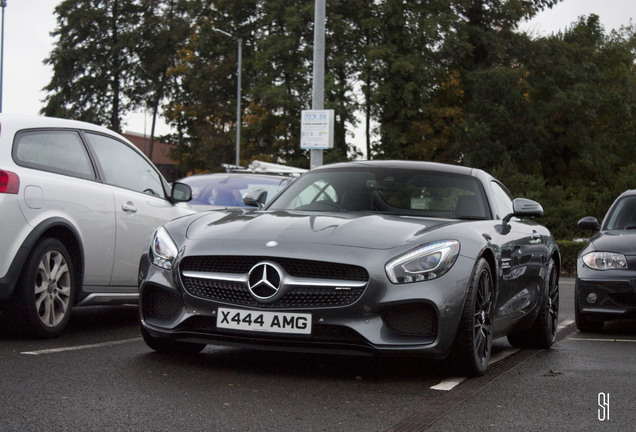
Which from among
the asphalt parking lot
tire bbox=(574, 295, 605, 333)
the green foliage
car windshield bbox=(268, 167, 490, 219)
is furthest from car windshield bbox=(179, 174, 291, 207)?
the green foliage

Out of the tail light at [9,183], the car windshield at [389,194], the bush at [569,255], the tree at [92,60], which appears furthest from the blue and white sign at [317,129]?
the tree at [92,60]

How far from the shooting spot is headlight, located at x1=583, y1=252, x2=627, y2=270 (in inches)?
375

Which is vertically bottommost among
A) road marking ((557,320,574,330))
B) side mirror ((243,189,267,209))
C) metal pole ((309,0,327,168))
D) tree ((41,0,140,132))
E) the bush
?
the bush

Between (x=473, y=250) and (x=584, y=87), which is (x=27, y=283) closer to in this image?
(x=473, y=250)

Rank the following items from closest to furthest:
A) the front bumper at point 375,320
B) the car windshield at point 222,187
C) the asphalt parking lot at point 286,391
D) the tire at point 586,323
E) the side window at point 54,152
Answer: the asphalt parking lot at point 286,391, the front bumper at point 375,320, the side window at point 54,152, the tire at point 586,323, the car windshield at point 222,187

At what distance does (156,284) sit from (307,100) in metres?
40.1

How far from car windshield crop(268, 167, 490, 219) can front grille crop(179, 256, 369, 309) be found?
1295 millimetres

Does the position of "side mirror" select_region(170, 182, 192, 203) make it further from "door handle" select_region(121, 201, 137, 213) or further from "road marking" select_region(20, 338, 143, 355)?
"road marking" select_region(20, 338, 143, 355)

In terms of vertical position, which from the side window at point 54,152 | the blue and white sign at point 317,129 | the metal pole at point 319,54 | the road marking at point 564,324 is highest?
the metal pole at point 319,54

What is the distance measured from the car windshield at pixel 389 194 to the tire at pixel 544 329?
4.23 ft

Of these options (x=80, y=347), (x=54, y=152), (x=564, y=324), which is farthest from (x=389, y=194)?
(x=564, y=324)

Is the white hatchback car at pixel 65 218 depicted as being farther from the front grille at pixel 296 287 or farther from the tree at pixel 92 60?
the tree at pixel 92 60

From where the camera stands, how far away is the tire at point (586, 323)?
32.0ft

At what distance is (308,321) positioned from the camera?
552 cm
